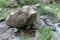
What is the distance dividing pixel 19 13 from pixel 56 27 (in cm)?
104

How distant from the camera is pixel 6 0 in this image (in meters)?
8.65

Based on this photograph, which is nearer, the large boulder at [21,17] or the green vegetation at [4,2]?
the large boulder at [21,17]

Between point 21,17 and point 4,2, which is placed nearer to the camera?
point 21,17

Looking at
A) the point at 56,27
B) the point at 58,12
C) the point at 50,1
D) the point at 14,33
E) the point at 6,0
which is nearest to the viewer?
the point at 14,33

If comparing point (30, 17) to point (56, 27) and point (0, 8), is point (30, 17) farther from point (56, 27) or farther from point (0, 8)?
point (0, 8)

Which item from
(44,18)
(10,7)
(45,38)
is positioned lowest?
(45,38)

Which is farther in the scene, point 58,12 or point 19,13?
point 58,12

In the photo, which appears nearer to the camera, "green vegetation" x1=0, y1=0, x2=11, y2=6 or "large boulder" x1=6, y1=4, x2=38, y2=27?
"large boulder" x1=6, y1=4, x2=38, y2=27

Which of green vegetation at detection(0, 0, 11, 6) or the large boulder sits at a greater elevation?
green vegetation at detection(0, 0, 11, 6)

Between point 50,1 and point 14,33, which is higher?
point 50,1

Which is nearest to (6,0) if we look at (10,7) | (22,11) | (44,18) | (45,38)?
(10,7)

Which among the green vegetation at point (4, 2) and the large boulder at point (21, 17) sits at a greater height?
the green vegetation at point (4, 2)

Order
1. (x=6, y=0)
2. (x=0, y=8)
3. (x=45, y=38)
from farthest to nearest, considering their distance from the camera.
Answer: (x=6, y=0) < (x=0, y=8) < (x=45, y=38)

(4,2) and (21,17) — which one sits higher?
(4,2)
